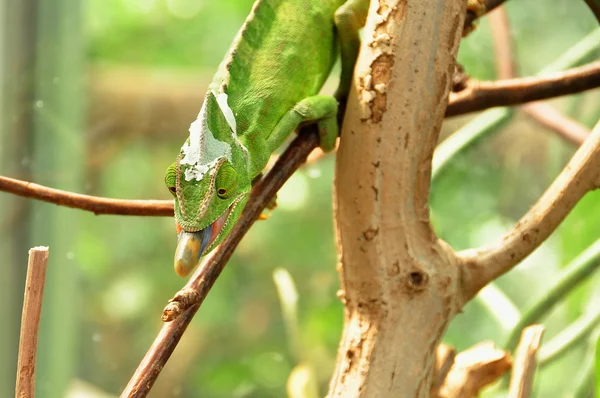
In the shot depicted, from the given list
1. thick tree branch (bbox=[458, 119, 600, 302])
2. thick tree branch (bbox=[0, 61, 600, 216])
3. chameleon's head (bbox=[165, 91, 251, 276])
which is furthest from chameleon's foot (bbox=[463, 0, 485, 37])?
chameleon's head (bbox=[165, 91, 251, 276])

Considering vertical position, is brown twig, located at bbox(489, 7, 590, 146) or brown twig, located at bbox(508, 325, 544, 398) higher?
brown twig, located at bbox(489, 7, 590, 146)

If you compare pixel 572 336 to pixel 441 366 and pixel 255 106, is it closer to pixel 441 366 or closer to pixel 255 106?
pixel 441 366

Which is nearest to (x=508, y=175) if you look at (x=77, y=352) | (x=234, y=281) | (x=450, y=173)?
(x=450, y=173)

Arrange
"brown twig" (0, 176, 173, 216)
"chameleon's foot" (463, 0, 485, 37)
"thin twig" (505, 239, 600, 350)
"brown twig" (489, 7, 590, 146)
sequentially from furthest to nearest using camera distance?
"brown twig" (489, 7, 590, 146) → "thin twig" (505, 239, 600, 350) → "chameleon's foot" (463, 0, 485, 37) → "brown twig" (0, 176, 173, 216)

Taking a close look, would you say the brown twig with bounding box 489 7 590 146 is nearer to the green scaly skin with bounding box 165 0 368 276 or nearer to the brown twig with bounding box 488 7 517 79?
the brown twig with bounding box 488 7 517 79

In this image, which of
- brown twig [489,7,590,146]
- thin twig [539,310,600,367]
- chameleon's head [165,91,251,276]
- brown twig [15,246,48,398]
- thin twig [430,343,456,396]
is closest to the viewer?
brown twig [15,246,48,398]

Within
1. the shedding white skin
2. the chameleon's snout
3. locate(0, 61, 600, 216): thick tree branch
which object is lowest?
the chameleon's snout

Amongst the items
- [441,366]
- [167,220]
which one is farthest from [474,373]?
[167,220]

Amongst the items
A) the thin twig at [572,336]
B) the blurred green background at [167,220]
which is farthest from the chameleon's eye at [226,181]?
the thin twig at [572,336]
